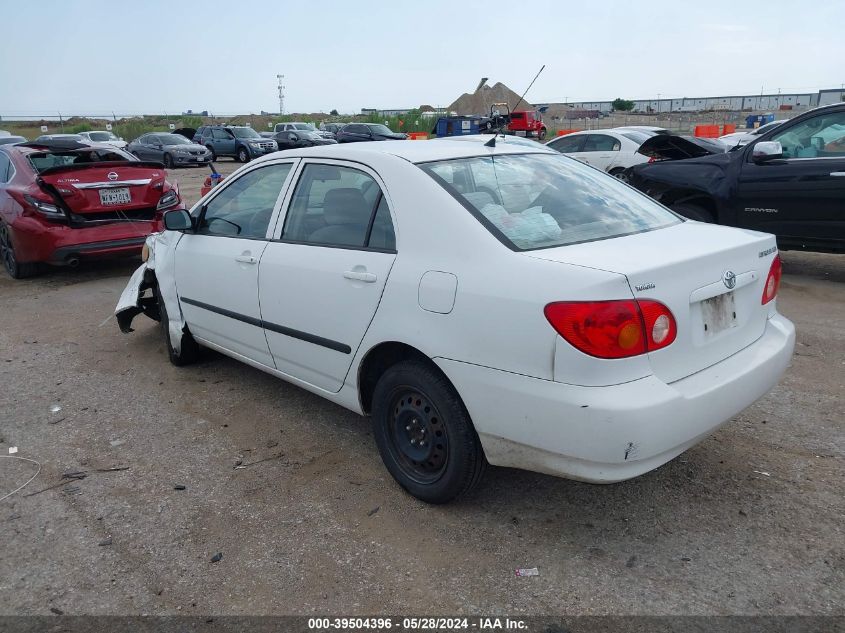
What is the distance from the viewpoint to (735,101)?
76938mm

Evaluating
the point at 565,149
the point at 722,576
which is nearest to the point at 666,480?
the point at 722,576

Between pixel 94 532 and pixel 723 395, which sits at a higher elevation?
pixel 723 395

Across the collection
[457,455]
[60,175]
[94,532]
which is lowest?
[94,532]

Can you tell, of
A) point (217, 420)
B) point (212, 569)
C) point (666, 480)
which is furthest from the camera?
point (217, 420)

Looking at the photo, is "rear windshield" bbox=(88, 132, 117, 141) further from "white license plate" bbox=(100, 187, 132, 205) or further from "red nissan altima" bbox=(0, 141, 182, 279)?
"white license plate" bbox=(100, 187, 132, 205)

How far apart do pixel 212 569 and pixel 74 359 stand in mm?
3328

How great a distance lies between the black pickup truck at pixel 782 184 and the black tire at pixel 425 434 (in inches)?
208

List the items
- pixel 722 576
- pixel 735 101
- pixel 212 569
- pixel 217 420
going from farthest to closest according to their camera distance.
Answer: pixel 735 101
pixel 217 420
pixel 212 569
pixel 722 576

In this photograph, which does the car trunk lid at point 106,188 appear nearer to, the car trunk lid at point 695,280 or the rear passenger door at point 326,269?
the rear passenger door at point 326,269

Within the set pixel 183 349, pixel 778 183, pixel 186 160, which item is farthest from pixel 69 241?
pixel 186 160

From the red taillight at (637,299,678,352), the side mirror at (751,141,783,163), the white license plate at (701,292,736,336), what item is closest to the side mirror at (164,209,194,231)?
the red taillight at (637,299,678,352)

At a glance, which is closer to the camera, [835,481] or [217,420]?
[835,481]

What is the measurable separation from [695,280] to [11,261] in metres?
8.01

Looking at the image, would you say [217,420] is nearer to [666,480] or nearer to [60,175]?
[666,480]
